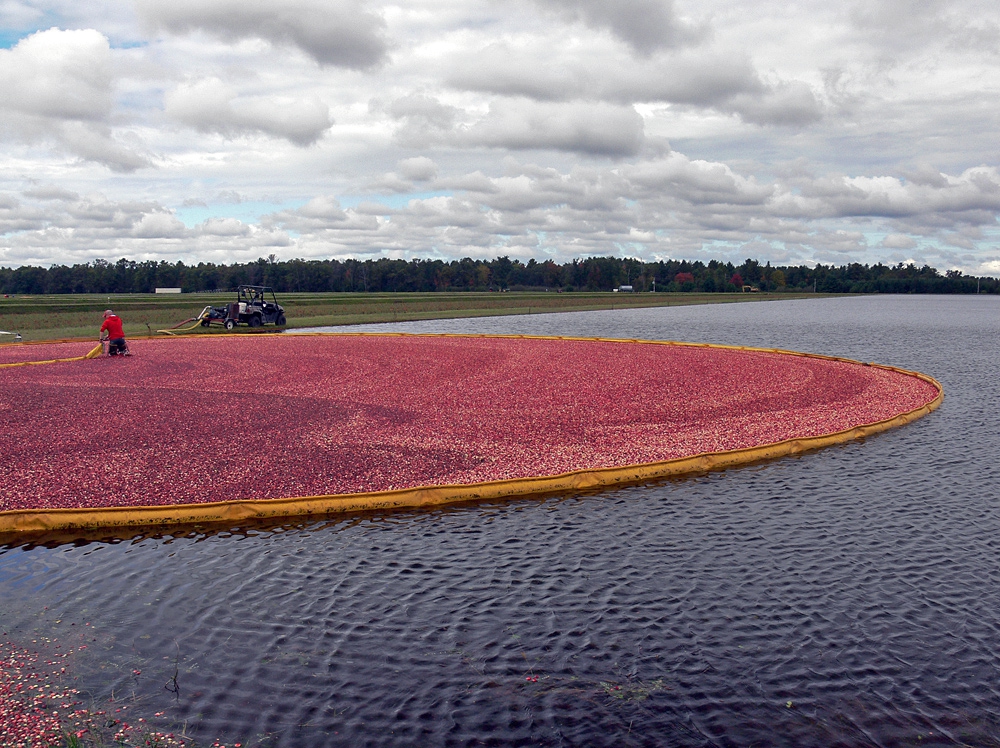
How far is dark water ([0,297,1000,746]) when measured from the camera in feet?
21.4

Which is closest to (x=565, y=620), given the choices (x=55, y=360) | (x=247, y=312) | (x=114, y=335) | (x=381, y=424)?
(x=381, y=424)

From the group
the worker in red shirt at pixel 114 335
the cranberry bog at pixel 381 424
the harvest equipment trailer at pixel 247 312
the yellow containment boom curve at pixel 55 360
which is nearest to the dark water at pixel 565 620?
the cranberry bog at pixel 381 424

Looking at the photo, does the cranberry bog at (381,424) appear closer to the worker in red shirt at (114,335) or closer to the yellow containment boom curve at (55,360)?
the yellow containment boom curve at (55,360)

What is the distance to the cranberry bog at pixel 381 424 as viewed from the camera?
12.4 m

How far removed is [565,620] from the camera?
27.0 feet

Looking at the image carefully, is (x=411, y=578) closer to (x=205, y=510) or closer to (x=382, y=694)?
(x=382, y=694)

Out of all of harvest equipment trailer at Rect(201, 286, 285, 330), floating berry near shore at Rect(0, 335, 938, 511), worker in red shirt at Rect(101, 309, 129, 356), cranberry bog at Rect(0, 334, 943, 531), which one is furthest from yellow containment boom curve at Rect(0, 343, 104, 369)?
harvest equipment trailer at Rect(201, 286, 285, 330)

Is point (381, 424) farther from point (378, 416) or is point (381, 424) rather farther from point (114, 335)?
point (114, 335)

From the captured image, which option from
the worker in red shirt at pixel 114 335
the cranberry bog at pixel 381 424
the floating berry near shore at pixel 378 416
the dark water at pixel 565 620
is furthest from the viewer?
the worker in red shirt at pixel 114 335

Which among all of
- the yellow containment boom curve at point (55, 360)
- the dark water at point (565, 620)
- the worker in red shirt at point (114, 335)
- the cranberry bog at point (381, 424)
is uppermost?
the worker in red shirt at point (114, 335)

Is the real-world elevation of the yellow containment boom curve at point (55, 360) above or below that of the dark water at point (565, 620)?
above

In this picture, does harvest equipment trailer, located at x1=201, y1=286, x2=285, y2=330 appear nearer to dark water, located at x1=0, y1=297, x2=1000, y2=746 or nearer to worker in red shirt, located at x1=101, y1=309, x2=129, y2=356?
worker in red shirt, located at x1=101, y1=309, x2=129, y2=356

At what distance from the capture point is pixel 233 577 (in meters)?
9.50

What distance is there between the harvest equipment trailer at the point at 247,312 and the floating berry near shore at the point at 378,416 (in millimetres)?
16092
